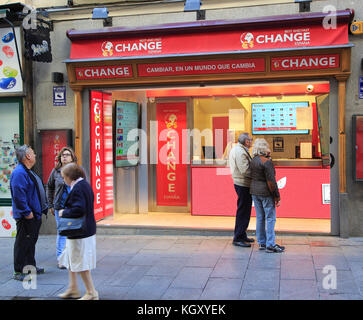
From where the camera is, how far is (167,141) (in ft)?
A: 35.6

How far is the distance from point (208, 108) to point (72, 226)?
19.2 ft

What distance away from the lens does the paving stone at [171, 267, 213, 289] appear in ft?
19.4

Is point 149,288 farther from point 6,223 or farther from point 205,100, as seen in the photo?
point 205,100

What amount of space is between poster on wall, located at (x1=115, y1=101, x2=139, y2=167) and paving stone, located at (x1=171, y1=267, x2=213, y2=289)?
4.13 m

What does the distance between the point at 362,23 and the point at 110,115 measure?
203 inches

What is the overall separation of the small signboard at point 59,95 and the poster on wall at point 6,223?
2.28 meters

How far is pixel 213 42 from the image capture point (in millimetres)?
8484

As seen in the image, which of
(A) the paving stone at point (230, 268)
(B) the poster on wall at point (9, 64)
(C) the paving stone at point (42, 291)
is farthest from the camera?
(B) the poster on wall at point (9, 64)

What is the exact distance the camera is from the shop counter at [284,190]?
954 cm

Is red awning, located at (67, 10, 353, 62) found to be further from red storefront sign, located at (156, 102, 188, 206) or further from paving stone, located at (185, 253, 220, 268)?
paving stone, located at (185, 253, 220, 268)

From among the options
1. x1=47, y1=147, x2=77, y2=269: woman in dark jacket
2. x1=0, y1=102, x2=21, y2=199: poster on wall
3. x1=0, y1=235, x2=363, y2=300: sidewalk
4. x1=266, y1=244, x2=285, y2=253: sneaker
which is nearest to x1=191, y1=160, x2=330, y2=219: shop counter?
x1=0, y1=235, x2=363, y2=300: sidewalk

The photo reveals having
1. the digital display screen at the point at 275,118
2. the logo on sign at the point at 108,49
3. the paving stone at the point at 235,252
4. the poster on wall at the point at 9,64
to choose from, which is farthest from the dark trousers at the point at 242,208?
the poster on wall at the point at 9,64

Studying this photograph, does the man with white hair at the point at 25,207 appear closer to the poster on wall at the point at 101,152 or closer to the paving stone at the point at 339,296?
the poster on wall at the point at 101,152

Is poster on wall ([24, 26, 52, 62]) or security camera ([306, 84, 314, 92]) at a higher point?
poster on wall ([24, 26, 52, 62])
